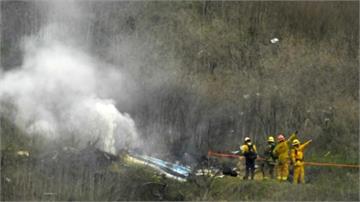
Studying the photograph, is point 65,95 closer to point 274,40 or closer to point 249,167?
point 249,167

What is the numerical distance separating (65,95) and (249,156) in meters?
6.16

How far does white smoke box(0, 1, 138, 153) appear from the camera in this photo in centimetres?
2353

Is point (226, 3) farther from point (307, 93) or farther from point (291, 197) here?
point (291, 197)

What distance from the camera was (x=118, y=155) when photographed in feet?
76.3

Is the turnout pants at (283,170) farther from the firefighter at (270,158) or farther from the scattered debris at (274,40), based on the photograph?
the scattered debris at (274,40)

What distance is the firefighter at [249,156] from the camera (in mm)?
22062

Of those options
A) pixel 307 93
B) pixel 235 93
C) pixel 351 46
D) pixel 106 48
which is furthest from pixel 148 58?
pixel 351 46

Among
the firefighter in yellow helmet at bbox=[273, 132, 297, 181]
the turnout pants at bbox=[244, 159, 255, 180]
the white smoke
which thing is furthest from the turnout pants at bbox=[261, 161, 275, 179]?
the white smoke

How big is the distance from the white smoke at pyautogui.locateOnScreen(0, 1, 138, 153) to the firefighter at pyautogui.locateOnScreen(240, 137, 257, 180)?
12.2 feet

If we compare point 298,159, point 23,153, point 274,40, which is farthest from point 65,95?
point 298,159

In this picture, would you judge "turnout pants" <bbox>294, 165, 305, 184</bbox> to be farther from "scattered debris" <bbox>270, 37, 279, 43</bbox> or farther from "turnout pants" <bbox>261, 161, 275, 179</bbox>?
"scattered debris" <bbox>270, 37, 279, 43</bbox>

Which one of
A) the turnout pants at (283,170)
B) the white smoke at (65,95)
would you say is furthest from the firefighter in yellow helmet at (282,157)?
the white smoke at (65,95)

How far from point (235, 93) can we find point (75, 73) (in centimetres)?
515

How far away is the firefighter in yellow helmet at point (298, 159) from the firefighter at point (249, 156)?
1096mm
